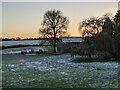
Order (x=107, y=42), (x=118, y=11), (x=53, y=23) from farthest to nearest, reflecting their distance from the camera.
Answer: (x=53, y=23), (x=118, y=11), (x=107, y=42)

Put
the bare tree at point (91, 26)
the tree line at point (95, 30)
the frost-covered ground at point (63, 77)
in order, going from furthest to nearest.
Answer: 1. the bare tree at point (91, 26)
2. the tree line at point (95, 30)
3. the frost-covered ground at point (63, 77)

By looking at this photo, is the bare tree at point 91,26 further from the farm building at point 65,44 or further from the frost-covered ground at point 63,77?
the frost-covered ground at point 63,77

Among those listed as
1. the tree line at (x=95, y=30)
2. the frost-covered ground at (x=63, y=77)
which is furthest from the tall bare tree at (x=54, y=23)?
the frost-covered ground at (x=63, y=77)

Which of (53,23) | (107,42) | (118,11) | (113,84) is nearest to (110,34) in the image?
(107,42)

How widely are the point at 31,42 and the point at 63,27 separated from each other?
1400 inches

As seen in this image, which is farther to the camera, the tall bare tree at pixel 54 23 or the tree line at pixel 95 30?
the tall bare tree at pixel 54 23

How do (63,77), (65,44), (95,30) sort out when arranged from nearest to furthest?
(63,77)
(95,30)
(65,44)

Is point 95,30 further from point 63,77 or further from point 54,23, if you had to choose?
point 63,77

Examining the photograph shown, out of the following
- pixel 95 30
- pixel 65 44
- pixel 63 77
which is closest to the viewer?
pixel 63 77

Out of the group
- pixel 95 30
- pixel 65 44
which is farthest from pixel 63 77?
pixel 65 44

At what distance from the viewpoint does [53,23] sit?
65.4m

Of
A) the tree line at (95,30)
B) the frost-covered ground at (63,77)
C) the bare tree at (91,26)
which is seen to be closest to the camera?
Result: the frost-covered ground at (63,77)

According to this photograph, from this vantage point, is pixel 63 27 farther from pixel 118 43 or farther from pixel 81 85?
pixel 81 85

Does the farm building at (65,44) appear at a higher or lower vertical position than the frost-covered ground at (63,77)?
higher
